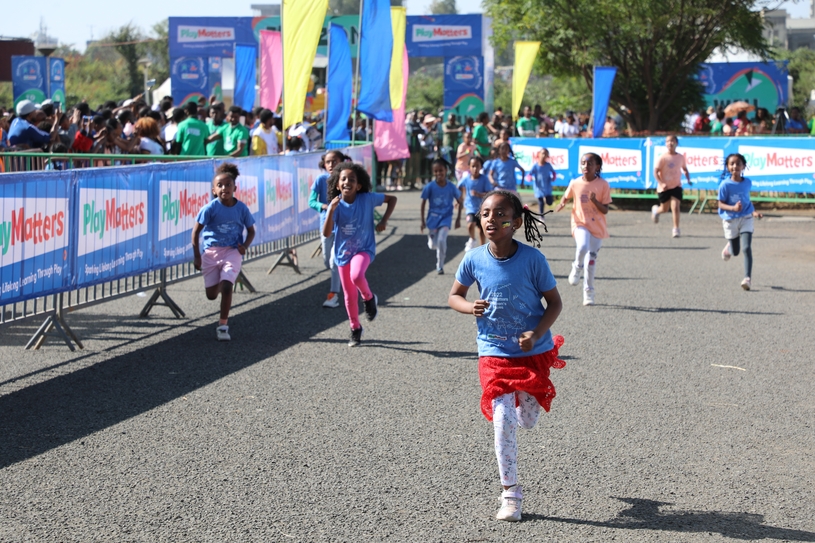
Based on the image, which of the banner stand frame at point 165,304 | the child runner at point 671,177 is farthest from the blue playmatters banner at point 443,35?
the banner stand frame at point 165,304

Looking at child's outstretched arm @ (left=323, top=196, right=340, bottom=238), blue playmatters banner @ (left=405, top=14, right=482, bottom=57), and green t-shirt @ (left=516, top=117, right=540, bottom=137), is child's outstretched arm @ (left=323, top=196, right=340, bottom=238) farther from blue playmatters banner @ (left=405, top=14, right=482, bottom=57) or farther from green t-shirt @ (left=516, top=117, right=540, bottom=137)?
blue playmatters banner @ (left=405, top=14, right=482, bottom=57)

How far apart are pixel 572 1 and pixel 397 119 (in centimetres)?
1184

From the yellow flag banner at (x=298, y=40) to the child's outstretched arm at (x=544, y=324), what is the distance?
9.45 metres

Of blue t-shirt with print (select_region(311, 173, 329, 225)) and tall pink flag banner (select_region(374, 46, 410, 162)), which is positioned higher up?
tall pink flag banner (select_region(374, 46, 410, 162))

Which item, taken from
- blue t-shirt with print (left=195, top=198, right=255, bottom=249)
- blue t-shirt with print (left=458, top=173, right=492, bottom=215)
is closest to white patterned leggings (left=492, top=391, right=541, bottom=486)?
blue t-shirt with print (left=195, top=198, right=255, bottom=249)

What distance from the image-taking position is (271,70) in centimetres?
1908

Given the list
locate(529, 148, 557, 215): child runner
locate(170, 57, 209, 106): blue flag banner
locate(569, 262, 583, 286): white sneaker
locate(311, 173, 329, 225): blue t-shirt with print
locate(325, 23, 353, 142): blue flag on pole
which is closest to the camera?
locate(311, 173, 329, 225): blue t-shirt with print

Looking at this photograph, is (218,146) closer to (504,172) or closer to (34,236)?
→ (504,172)

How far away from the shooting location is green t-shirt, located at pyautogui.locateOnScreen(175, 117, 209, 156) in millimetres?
15992

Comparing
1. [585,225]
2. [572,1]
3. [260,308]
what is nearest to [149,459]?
[260,308]

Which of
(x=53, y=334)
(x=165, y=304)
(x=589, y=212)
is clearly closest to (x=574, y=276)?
(x=589, y=212)

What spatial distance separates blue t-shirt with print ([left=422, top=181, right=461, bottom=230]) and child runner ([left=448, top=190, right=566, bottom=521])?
8597mm

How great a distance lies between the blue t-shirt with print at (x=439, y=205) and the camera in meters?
13.6

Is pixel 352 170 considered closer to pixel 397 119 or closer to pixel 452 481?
pixel 452 481
